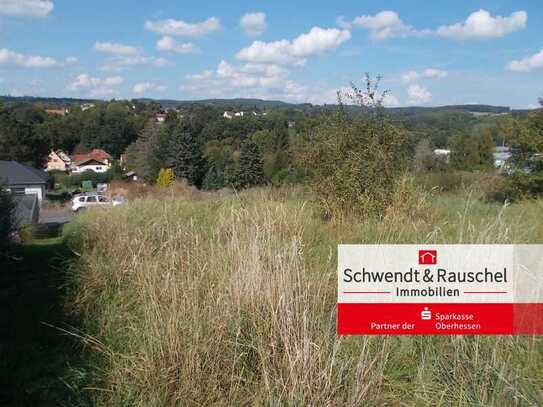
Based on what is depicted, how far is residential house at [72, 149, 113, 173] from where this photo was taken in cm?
6831

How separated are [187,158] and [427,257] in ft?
99.9

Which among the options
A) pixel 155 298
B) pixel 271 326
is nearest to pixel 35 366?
pixel 155 298

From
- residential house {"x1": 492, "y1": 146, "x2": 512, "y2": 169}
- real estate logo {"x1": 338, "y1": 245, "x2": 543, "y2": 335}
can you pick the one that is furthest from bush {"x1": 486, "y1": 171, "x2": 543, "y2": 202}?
real estate logo {"x1": 338, "y1": 245, "x2": 543, "y2": 335}

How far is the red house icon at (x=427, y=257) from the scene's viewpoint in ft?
10.5

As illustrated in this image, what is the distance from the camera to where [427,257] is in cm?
321

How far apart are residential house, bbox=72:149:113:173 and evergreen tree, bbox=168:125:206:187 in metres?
36.5

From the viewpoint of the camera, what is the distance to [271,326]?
2.82 metres

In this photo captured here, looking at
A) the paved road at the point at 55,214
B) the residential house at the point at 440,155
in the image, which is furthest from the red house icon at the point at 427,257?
the paved road at the point at 55,214

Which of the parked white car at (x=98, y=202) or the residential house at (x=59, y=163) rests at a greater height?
the parked white car at (x=98, y=202)

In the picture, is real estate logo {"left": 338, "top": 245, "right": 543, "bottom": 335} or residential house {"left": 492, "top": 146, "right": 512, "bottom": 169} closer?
real estate logo {"left": 338, "top": 245, "right": 543, "bottom": 335}

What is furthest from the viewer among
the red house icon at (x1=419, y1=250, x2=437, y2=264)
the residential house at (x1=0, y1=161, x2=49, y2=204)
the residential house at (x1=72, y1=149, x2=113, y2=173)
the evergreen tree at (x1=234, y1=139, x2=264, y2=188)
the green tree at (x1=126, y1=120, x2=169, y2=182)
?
the residential house at (x1=72, y1=149, x2=113, y2=173)

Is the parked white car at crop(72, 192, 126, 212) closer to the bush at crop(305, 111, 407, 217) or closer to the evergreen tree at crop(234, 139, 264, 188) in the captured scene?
the evergreen tree at crop(234, 139, 264, 188)

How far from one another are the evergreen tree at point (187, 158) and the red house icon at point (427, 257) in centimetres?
2732

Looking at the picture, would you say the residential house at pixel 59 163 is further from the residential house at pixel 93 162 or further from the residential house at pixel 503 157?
the residential house at pixel 503 157
